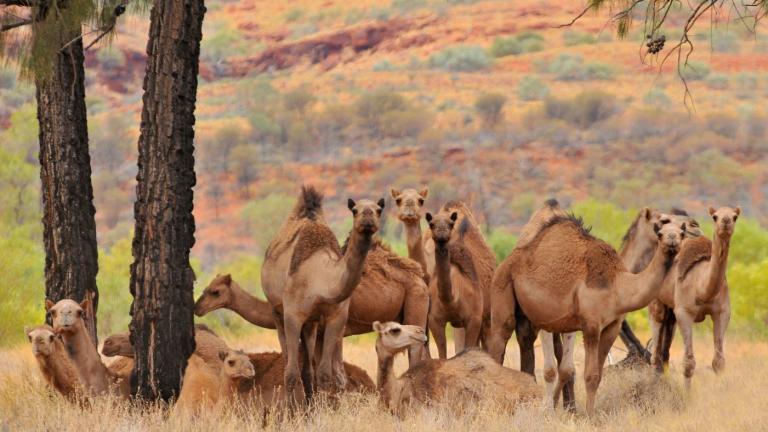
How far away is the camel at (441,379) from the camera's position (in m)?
10.9

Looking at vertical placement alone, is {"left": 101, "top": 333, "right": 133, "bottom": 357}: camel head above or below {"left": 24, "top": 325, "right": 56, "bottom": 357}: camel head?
below

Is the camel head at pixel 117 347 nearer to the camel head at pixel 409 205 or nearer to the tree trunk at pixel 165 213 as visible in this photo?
the tree trunk at pixel 165 213

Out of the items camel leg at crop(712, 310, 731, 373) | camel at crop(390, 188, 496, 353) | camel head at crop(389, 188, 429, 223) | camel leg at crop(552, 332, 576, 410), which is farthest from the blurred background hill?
camel leg at crop(552, 332, 576, 410)

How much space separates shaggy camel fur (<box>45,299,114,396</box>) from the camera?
11086mm

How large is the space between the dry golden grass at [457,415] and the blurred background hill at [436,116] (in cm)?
3037

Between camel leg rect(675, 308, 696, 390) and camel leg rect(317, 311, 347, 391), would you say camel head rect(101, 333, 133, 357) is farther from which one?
camel leg rect(675, 308, 696, 390)

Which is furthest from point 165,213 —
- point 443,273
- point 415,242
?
point 415,242

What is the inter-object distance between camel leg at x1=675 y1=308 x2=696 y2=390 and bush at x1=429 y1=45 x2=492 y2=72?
5574 centimetres

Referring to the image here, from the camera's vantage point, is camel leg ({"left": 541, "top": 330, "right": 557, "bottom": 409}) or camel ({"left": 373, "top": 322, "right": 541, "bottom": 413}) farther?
camel leg ({"left": 541, "top": 330, "right": 557, "bottom": 409})

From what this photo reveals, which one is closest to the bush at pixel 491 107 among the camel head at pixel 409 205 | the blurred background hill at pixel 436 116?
the blurred background hill at pixel 436 116

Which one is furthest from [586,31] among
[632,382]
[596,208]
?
[632,382]

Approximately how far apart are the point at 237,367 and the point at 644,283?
3.53m

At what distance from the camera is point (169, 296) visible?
11.4m

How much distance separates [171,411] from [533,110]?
179 feet
